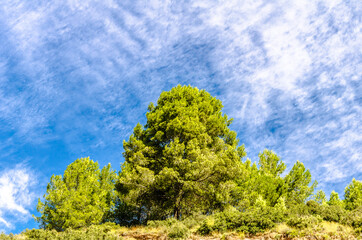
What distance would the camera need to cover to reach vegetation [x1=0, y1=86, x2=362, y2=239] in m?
10.6

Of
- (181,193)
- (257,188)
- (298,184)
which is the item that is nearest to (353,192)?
(298,184)

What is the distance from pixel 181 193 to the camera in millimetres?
16188

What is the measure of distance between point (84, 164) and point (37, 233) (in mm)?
10795

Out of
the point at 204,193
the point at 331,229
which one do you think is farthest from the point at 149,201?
the point at 331,229

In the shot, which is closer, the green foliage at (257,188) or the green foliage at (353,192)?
the green foliage at (257,188)

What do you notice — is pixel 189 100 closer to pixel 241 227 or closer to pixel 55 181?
pixel 241 227

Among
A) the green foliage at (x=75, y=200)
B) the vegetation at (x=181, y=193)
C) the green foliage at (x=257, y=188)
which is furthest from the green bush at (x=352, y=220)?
the green foliage at (x=75, y=200)

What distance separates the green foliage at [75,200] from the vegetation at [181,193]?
0.24ft

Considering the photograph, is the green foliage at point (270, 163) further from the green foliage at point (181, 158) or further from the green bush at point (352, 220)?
the green bush at point (352, 220)

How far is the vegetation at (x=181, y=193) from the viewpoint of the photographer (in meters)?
10.6

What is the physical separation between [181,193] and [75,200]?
28.6 feet

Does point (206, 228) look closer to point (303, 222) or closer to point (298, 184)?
point (303, 222)

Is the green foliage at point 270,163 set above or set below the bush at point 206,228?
above

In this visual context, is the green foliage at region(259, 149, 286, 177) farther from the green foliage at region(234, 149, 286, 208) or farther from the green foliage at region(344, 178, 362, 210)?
the green foliage at region(344, 178, 362, 210)
